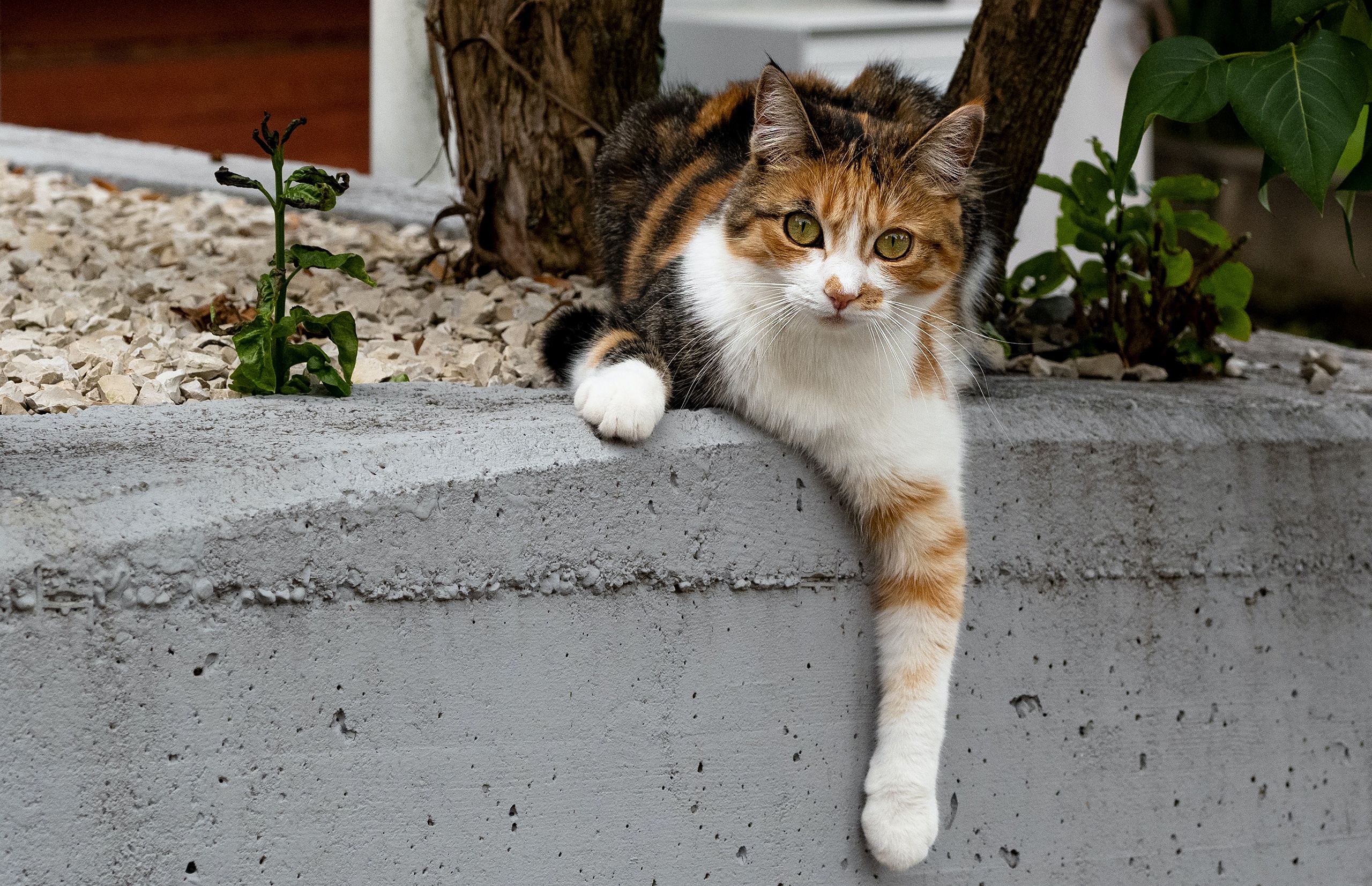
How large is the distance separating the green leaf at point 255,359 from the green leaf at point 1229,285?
165cm

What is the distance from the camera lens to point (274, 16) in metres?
5.35

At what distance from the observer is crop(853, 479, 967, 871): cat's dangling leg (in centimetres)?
178

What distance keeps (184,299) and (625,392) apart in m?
1.12

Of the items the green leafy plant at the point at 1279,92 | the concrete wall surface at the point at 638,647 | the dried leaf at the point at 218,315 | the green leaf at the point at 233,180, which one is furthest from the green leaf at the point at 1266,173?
the dried leaf at the point at 218,315

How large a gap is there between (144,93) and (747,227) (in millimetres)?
4229

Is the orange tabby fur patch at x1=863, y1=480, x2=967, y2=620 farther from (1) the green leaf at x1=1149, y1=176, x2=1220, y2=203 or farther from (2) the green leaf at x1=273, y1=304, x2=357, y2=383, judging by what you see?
(1) the green leaf at x1=1149, y1=176, x2=1220, y2=203

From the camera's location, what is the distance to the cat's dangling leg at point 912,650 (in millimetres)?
1780

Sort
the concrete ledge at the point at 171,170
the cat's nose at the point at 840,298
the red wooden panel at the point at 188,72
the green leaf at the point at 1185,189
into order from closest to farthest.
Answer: the cat's nose at the point at 840,298 < the green leaf at the point at 1185,189 < the concrete ledge at the point at 171,170 < the red wooden panel at the point at 188,72

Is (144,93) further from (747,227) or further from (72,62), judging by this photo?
A: (747,227)

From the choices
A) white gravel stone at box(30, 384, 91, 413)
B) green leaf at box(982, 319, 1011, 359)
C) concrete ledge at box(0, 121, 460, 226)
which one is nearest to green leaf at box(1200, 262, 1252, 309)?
green leaf at box(982, 319, 1011, 359)

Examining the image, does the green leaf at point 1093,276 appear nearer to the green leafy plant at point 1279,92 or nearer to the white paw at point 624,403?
the green leafy plant at point 1279,92

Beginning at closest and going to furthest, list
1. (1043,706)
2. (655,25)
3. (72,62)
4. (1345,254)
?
(1043,706) < (655,25) < (72,62) < (1345,254)

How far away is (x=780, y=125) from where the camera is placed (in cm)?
171

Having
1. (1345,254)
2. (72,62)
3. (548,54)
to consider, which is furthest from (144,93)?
(1345,254)
